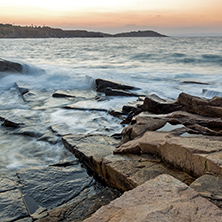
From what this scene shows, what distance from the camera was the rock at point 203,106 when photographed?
4.54 meters

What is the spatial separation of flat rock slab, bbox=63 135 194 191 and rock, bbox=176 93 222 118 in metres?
2.04

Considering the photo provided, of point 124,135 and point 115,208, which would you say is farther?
point 124,135

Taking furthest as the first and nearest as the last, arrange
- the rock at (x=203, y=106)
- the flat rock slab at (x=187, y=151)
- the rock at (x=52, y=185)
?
the rock at (x=203, y=106) < the rock at (x=52, y=185) < the flat rock slab at (x=187, y=151)

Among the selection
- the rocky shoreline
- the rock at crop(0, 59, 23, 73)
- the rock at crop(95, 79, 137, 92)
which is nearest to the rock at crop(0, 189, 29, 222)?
the rocky shoreline

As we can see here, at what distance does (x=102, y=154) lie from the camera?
3.60 meters

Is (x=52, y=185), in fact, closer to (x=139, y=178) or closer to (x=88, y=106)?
(x=139, y=178)

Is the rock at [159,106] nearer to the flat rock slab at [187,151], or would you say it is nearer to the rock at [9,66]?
the flat rock slab at [187,151]

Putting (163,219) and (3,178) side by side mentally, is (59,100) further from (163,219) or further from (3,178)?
(163,219)

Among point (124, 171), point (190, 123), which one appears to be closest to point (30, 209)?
point (124, 171)

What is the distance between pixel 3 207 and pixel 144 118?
109 inches

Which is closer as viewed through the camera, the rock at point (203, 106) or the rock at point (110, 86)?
the rock at point (203, 106)

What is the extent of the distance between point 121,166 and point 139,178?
362mm

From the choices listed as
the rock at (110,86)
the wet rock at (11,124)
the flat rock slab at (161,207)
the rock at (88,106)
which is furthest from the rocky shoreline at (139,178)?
the rock at (110,86)

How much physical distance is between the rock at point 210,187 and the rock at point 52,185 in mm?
1491
